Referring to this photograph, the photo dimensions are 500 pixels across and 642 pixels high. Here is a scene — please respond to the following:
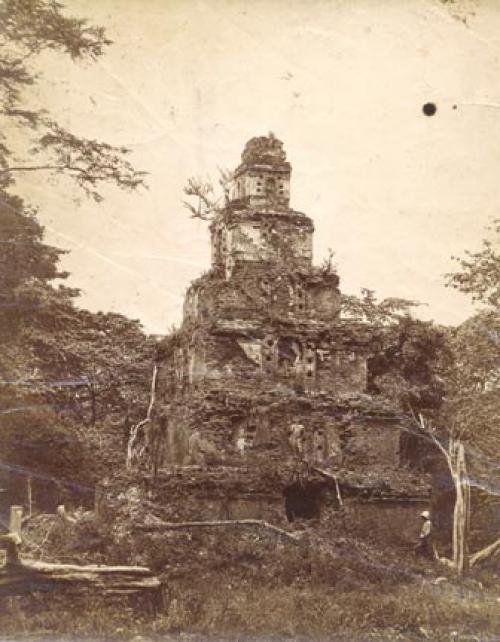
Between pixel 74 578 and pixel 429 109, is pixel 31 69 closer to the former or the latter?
pixel 429 109

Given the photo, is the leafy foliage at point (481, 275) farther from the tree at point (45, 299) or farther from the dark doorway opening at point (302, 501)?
the tree at point (45, 299)

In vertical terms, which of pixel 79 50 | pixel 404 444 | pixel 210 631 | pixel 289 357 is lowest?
pixel 210 631

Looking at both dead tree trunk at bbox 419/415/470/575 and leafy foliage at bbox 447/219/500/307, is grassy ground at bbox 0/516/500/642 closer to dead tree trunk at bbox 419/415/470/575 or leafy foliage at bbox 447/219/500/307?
dead tree trunk at bbox 419/415/470/575

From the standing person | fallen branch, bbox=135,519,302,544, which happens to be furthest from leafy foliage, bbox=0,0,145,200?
the standing person

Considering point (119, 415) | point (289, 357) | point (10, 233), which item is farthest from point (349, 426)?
point (10, 233)

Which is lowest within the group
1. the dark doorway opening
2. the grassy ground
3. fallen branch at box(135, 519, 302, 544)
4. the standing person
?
the grassy ground

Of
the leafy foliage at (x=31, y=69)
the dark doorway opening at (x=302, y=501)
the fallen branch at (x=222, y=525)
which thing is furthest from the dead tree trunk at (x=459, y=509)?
the leafy foliage at (x=31, y=69)

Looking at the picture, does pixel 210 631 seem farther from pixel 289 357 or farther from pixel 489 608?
pixel 289 357
